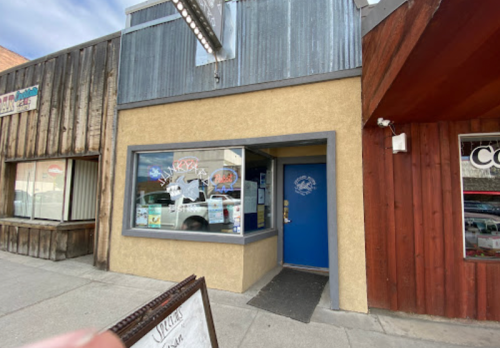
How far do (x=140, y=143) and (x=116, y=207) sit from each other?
1.47 metres

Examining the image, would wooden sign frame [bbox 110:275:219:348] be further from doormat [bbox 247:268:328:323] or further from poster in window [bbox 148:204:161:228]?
poster in window [bbox 148:204:161:228]

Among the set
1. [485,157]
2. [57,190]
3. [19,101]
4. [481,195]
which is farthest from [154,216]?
[19,101]

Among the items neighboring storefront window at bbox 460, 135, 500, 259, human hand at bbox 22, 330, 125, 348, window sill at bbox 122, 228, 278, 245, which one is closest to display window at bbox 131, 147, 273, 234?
window sill at bbox 122, 228, 278, 245

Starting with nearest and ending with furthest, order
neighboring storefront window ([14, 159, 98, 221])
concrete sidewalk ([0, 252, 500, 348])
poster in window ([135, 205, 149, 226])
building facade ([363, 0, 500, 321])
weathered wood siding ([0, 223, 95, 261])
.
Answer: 1. concrete sidewalk ([0, 252, 500, 348])
2. building facade ([363, 0, 500, 321])
3. poster in window ([135, 205, 149, 226])
4. weathered wood siding ([0, 223, 95, 261])
5. neighboring storefront window ([14, 159, 98, 221])

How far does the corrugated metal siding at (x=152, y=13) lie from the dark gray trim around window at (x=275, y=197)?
2.92 m

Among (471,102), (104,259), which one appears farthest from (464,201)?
(104,259)

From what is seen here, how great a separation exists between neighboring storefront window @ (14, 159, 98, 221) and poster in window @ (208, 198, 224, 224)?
170 inches

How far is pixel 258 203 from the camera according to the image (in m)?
4.98

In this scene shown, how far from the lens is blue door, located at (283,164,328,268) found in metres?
5.13

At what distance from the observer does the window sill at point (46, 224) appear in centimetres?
594

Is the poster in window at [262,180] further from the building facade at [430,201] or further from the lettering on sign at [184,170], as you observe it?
the building facade at [430,201]

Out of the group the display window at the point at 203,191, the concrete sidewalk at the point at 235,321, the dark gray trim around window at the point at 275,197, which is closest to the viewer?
the concrete sidewalk at the point at 235,321

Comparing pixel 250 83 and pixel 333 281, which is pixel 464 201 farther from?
pixel 250 83

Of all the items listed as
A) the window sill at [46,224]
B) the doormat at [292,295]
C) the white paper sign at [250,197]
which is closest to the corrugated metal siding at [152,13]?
the white paper sign at [250,197]
